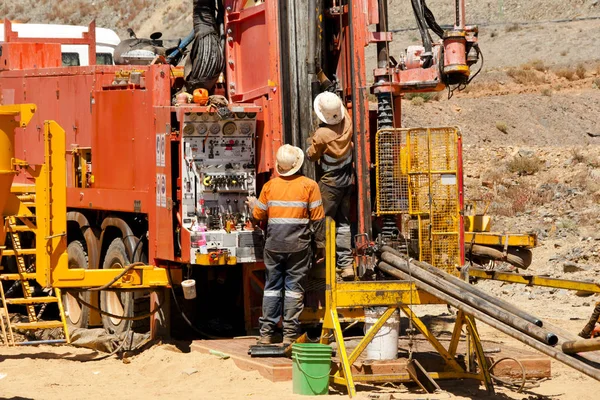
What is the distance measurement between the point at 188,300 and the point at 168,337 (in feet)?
1.45

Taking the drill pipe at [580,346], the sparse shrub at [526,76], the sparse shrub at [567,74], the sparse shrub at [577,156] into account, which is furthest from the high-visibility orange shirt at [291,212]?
the sparse shrub at [567,74]

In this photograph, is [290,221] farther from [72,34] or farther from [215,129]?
[72,34]

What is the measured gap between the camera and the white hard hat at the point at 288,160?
11031mm

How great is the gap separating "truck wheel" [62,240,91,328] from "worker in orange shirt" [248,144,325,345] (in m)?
3.81

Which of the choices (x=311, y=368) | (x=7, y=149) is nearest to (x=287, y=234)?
(x=311, y=368)

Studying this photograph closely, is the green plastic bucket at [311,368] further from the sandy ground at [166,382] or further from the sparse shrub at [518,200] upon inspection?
the sparse shrub at [518,200]

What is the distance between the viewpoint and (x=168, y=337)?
12.6 m

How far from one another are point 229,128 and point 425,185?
2046 mm

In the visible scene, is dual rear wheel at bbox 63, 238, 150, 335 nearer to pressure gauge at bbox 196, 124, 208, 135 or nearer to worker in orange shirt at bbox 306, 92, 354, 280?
pressure gauge at bbox 196, 124, 208, 135

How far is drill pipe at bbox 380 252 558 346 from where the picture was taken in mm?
8523

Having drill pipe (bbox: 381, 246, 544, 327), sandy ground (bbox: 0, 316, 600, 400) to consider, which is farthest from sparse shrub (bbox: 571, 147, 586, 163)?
drill pipe (bbox: 381, 246, 544, 327)

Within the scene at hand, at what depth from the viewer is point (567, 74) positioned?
45.1 metres

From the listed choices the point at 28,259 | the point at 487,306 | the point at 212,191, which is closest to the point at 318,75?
the point at 212,191

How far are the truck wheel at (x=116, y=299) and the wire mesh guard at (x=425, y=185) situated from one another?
10.6 feet
